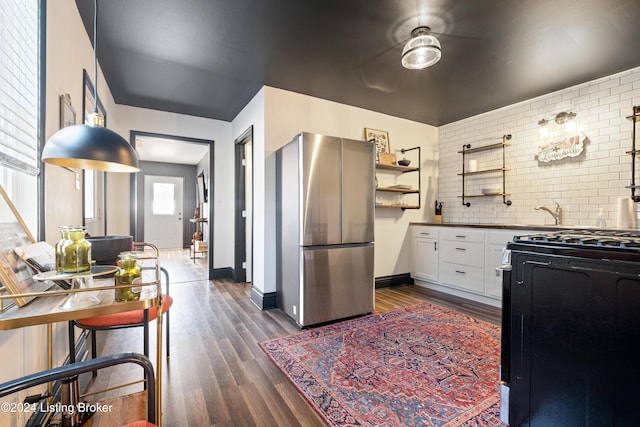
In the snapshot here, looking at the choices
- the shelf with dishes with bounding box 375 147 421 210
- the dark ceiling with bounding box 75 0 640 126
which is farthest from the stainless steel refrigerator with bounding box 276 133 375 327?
the shelf with dishes with bounding box 375 147 421 210

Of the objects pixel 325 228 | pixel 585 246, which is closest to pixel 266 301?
pixel 325 228

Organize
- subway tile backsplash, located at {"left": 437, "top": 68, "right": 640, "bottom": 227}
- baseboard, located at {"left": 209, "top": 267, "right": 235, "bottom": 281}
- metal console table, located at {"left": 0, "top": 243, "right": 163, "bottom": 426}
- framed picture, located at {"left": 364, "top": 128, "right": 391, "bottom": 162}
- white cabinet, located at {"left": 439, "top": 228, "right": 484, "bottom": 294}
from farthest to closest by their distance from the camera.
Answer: baseboard, located at {"left": 209, "top": 267, "right": 235, "bottom": 281} → framed picture, located at {"left": 364, "top": 128, "right": 391, "bottom": 162} → white cabinet, located at {"left": 439, "top": 228, "right": 484, "bottom": 294} → subway tile backsplash, located at {"left": 437, "top": 68, "right": 640, "bottom": 227} → metal console table, located at {"left": 0, "top": 243, "right": 163, "bottom": 426}

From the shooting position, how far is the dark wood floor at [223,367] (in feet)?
4.95

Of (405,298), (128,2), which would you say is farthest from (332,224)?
(128,2)

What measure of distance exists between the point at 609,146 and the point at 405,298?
2725 mm

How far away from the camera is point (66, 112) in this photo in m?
1.84

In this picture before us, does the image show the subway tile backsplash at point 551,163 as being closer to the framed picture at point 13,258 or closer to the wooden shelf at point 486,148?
the wooden shelf at point 486,148

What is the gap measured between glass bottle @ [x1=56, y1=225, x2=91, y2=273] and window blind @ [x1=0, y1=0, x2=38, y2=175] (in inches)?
14.5

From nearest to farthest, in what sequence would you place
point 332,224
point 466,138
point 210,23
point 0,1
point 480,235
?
point 0,1
point 210,23
point 332,224
point 480,235
point 466,138

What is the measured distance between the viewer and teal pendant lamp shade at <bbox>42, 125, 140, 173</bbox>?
3.70ft

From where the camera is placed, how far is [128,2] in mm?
1890

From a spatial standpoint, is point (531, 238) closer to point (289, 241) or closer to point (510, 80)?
Result: point (289, 241)

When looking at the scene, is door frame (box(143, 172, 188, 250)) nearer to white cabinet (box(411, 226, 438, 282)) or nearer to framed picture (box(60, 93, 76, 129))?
framed picture (box(60, 93, 76, 129))

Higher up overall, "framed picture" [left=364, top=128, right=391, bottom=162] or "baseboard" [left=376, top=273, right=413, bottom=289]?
"framed picture" [left=364, top=128, right=391, bottom=162]
